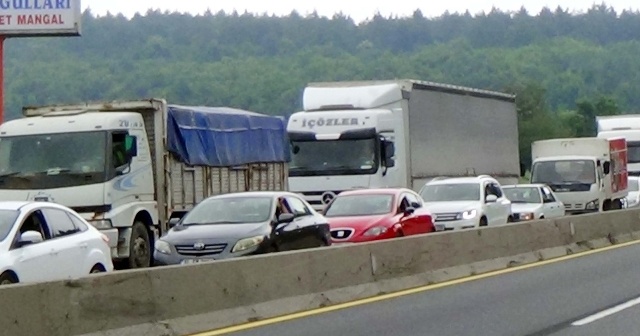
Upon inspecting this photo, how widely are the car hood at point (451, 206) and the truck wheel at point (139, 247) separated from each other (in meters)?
7.09

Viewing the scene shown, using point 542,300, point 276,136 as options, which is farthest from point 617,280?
point 276,136

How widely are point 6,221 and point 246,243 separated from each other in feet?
14.4

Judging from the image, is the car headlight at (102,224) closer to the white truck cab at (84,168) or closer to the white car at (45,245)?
the white truck cab at (84,168)

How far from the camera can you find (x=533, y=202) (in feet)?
116

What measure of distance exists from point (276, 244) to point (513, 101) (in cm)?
2689

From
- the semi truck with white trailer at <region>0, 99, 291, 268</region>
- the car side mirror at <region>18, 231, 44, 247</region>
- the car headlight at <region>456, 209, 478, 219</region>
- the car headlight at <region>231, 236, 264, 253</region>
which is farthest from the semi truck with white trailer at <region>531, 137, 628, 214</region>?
the car side mirror at <region>18, 231, 44, 247</region>

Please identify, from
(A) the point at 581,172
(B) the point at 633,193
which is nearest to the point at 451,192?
(A) the point at 581,172

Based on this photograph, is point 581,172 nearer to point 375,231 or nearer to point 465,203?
point 465,203

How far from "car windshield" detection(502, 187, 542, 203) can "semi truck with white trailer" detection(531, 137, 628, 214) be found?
24.7ft

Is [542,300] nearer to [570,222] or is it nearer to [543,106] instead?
[570,222]

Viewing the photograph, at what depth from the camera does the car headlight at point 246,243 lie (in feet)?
63.0

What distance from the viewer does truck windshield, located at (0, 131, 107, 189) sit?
23656mm

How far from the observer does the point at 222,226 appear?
65.6 feet

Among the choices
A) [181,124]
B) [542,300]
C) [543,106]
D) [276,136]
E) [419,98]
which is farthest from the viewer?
[543,106]
